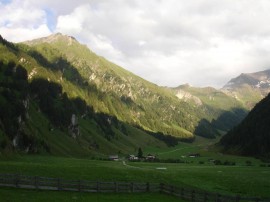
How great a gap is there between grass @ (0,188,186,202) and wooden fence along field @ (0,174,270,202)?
Answer: 4.93 ft

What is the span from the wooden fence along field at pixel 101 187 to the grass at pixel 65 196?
1.50m

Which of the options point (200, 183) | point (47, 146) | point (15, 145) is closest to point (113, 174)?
point (200, 183)

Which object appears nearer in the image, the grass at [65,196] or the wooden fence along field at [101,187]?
the grass at [65,196]

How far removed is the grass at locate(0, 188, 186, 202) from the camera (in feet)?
169

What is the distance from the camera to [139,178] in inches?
3538

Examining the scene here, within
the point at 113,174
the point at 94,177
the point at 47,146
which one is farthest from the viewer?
the point at 47,146

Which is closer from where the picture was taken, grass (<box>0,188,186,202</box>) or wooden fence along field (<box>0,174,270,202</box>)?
grass (<box>0,188,186,202</box>)

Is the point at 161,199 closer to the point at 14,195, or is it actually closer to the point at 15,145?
the point at 14,195

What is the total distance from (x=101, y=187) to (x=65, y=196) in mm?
9609

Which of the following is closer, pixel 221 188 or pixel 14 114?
pixel 221 188

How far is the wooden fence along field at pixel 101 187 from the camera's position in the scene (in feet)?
191

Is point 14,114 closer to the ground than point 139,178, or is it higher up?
higher up

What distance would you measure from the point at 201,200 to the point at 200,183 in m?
34.0

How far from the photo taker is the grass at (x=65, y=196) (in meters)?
51.5
